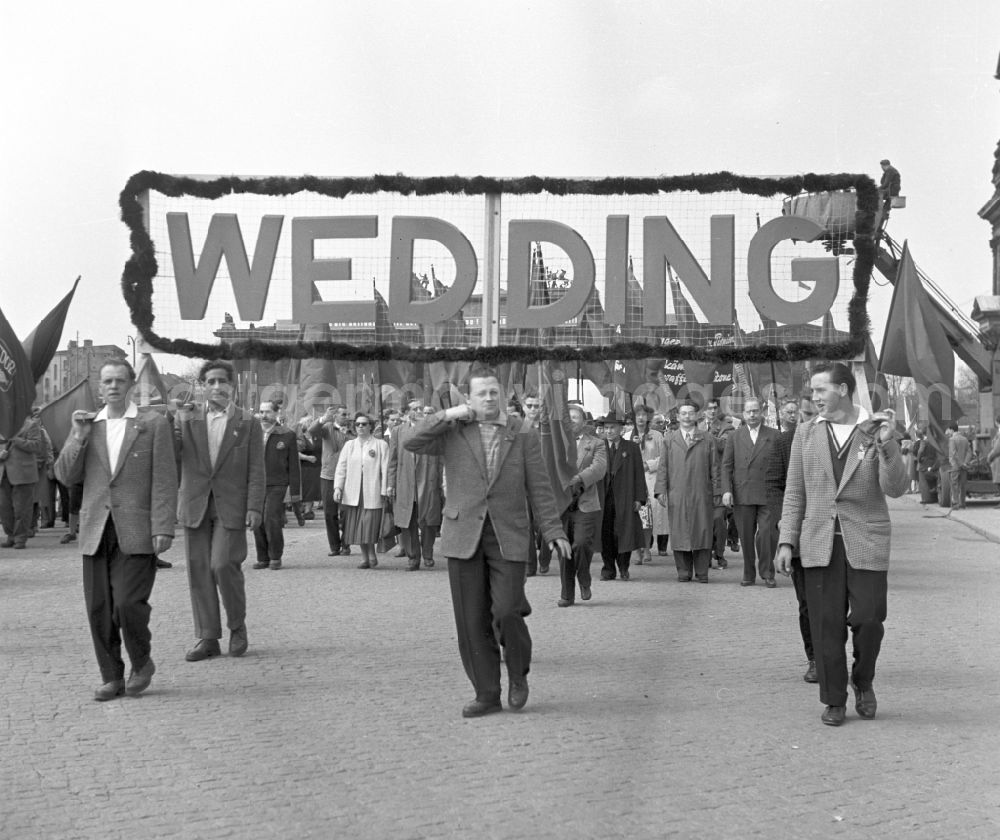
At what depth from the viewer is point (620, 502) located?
14320 millimetres

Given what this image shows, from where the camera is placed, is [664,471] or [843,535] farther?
[664,471]

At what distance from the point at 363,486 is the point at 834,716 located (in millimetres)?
9651

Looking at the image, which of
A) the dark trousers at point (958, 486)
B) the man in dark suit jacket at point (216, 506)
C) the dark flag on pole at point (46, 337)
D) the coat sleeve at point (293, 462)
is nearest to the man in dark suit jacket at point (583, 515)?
the man in dark suit jacket at point (216, 506)

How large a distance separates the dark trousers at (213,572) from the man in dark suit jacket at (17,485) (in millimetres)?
8974

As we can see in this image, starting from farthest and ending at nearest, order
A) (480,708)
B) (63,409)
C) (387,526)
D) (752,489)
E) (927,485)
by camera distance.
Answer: (927,485), (63,409), (387,526), (752,489), (480,708)

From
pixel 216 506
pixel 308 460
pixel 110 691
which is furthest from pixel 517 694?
pixel 308 460

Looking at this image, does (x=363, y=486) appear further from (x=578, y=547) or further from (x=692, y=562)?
(x=578, y=547)

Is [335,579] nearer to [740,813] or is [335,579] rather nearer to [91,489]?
[91,489]

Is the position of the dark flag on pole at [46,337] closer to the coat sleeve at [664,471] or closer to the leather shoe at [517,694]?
the coat sleeve at [664,471]

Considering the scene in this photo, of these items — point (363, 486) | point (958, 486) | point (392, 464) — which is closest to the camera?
point (392, 464)

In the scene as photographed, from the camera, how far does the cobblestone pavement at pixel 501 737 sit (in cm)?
482

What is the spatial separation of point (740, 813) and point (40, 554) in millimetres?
13031

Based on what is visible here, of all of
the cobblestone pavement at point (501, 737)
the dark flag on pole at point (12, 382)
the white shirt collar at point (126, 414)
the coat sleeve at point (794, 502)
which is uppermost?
the dark flag on pole at point (12, 382)

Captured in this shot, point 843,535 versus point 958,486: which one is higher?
point 958,486
